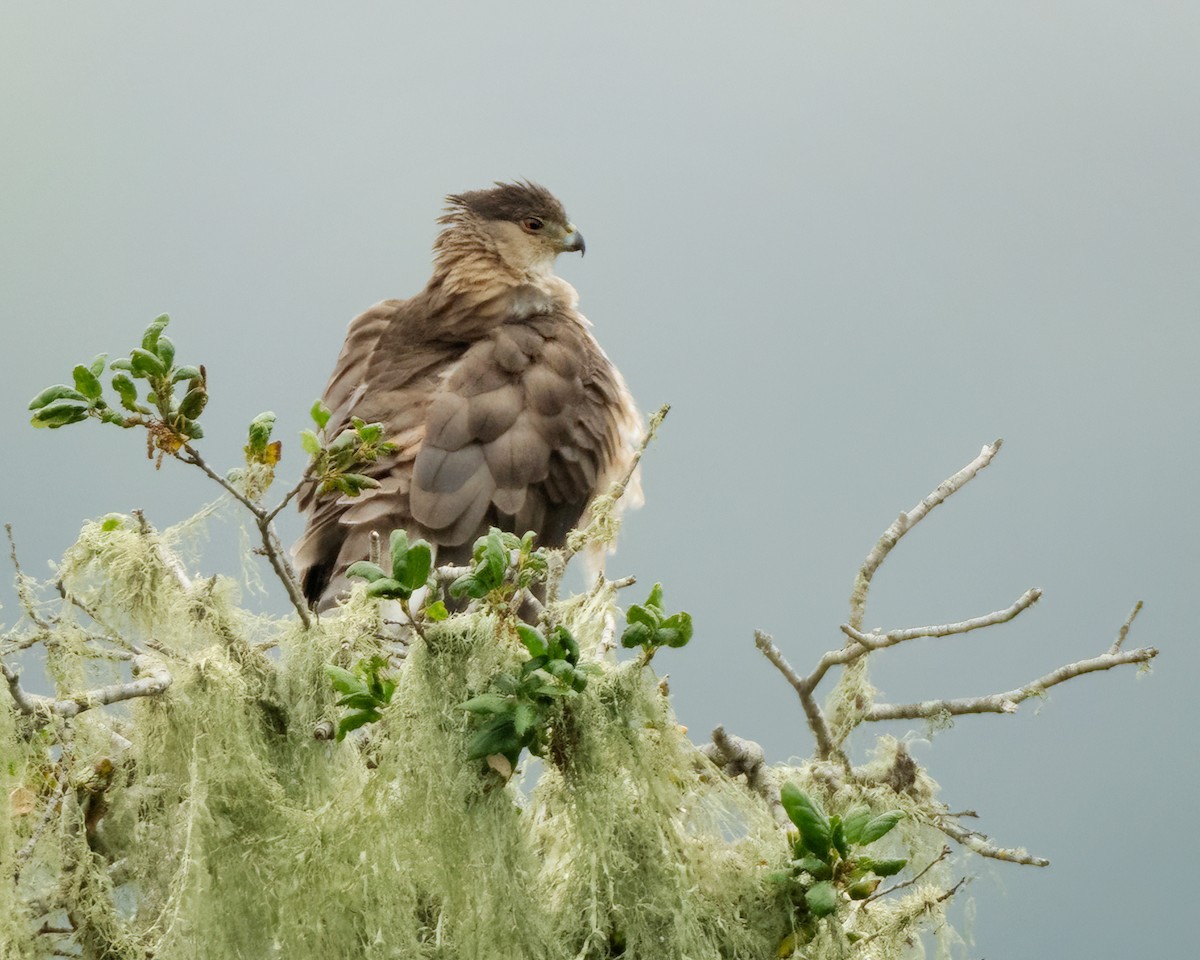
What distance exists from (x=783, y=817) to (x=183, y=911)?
1.00 m

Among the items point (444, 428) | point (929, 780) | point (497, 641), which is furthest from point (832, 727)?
point (444, 428)

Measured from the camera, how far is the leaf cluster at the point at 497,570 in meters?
1.64

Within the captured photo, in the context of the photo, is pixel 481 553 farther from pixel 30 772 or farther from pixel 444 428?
pixel 444 428

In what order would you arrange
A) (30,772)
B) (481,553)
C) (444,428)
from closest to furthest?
(481,553) < (30,772) < (444,428)

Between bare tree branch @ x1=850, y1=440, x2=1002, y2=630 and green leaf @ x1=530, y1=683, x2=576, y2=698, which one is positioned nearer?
green leaf @ x1=530, y1=683, x2=576, y2=698

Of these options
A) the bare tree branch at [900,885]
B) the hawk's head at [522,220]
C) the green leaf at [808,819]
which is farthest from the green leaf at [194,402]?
the hawk's head at [522,220]

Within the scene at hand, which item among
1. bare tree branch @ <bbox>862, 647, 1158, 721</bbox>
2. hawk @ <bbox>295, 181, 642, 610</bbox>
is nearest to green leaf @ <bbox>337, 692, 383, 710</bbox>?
bare tree branch @ <bbox>862, 647, 1158, 721</bbox>

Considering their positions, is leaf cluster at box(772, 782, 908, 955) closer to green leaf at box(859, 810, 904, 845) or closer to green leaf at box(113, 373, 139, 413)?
green leaf at box(859, 810, 904, 845)

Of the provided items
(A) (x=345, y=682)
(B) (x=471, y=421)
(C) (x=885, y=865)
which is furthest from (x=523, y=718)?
(B) (x=471, y=421)

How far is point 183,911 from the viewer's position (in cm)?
175

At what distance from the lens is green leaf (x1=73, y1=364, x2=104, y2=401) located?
68.7 inches

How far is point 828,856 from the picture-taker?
1.74 metres

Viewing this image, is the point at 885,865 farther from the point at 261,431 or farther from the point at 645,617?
the point at 261,431

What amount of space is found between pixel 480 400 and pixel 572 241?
3.35 feet
